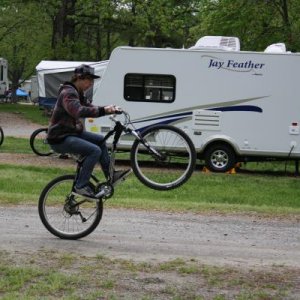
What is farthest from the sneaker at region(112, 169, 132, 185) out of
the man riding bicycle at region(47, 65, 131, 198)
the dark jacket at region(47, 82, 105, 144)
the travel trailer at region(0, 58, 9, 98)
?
the travel trailer at region(0, 58, 9, 98)

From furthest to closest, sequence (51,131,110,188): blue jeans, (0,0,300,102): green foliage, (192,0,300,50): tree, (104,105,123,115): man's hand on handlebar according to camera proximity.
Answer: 1. (0,0,300,102): green foliage
2. (192,0,300,50): tree
3. (51,131,110,188): blue jeans
4. (104,105,123,115): man's hand on handlebar

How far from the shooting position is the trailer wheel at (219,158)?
643 inches

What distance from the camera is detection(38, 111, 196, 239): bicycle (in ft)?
24.0

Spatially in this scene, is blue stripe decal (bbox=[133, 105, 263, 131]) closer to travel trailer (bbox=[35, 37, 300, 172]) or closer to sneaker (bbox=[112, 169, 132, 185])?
travel trailer (bbox=[35, 37, 300, 172])

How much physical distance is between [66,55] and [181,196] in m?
26.3

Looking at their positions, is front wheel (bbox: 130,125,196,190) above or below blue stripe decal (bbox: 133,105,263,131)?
below

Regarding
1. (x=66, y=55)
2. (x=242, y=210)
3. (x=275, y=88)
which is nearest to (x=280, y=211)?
(x=242, y=210)

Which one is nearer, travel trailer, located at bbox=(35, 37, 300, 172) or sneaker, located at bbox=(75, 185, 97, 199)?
sneaker, located at bbox=(75, 185, 97, 199)

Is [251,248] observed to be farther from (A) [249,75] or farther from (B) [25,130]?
(B) [25,130]

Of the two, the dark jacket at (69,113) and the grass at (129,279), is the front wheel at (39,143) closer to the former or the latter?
the dark jacket at (69,113)

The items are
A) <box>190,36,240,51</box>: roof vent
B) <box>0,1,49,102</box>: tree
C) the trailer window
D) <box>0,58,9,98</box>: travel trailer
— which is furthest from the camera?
<box>0,1,49,102</box>: tree

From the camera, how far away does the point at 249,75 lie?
1598cm

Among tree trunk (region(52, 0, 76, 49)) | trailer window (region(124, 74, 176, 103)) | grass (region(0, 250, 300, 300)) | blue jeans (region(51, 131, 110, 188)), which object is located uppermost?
tree trunk (region(52, 0, 76, 49))

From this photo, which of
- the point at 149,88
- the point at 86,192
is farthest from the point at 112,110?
the point at 149,88
